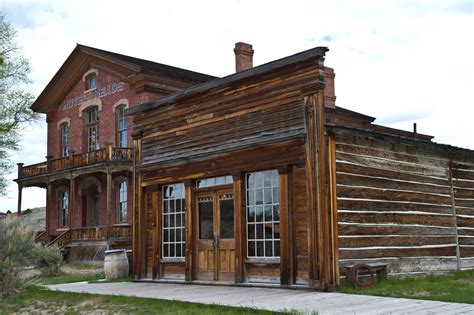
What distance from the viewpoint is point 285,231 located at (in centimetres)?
1225

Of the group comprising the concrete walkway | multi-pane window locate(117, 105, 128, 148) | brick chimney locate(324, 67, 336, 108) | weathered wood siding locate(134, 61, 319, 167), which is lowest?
the concrete walkway

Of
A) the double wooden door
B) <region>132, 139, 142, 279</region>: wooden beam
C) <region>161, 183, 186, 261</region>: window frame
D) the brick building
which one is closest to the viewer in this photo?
the double wooden door

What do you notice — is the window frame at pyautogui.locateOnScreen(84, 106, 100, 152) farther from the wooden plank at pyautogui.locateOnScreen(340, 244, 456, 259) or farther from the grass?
the grass

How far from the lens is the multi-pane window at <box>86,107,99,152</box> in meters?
31.2

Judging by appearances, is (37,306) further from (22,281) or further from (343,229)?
(343,229)

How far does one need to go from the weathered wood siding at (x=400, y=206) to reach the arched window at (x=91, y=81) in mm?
20755

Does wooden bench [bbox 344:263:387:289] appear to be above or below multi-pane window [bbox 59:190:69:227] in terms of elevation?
below

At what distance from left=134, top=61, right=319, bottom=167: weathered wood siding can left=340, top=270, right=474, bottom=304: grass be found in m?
3.30

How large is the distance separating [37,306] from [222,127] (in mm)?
5517

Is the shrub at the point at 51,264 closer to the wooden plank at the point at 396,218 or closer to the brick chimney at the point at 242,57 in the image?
the wooden plank at the point at 396,218

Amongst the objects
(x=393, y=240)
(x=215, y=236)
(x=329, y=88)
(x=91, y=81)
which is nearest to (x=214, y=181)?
(x=215, y=236)

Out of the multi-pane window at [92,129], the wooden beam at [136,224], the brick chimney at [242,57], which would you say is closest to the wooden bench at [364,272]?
the wooden beam at [136,224]

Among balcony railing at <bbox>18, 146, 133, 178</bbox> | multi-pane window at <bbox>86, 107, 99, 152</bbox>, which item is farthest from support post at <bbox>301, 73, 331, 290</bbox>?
multi-pane window at <bbox>86, 107, 99, 152</bbox>

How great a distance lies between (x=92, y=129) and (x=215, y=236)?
1920cm
